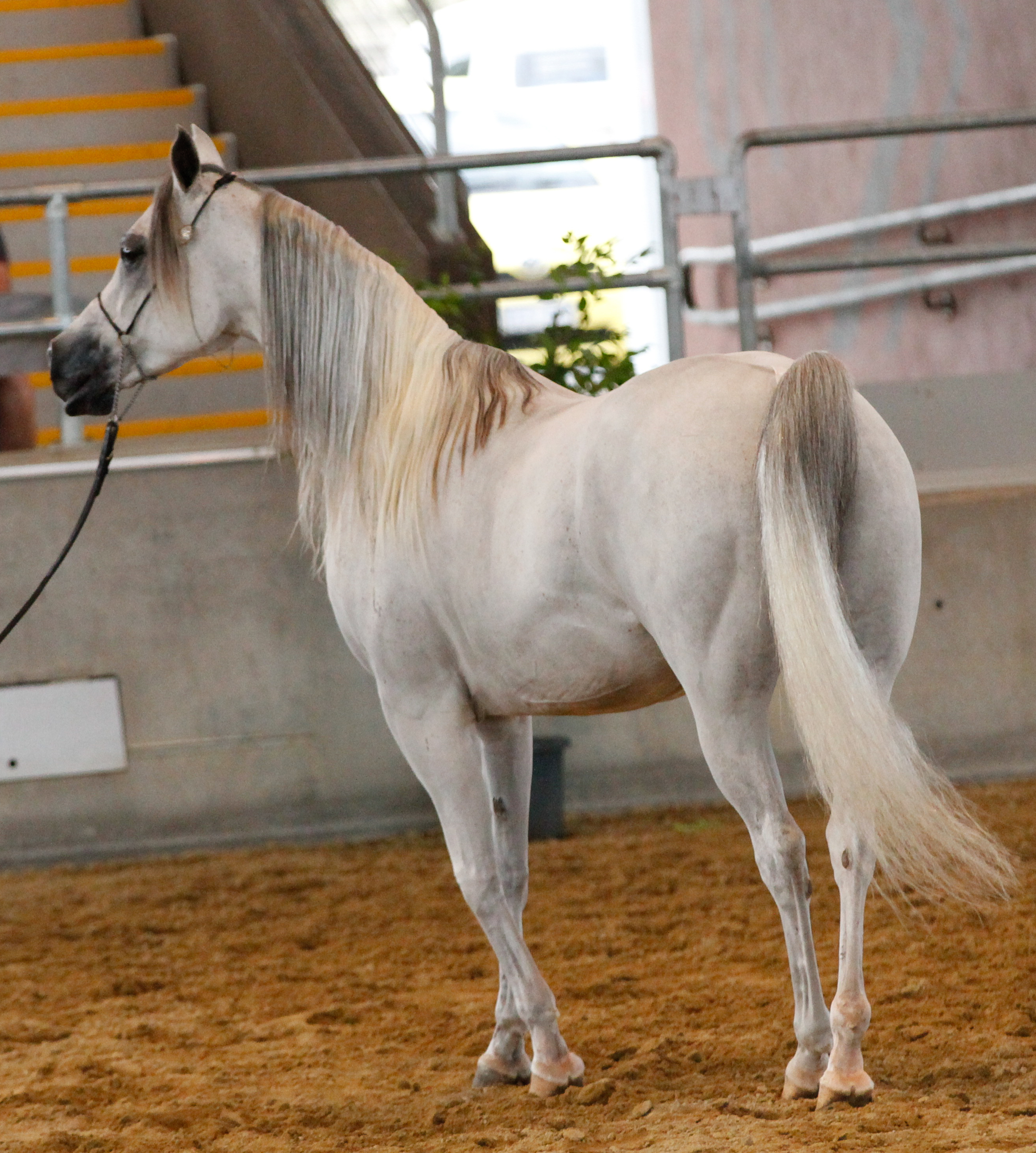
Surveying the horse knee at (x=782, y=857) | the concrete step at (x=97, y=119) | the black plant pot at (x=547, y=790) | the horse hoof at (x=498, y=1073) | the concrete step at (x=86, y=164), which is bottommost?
the black plant pot at (x=547, y=790)

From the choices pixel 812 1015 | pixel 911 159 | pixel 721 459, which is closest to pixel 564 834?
pixel 812 1015

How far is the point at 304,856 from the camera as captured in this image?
4.18 metres

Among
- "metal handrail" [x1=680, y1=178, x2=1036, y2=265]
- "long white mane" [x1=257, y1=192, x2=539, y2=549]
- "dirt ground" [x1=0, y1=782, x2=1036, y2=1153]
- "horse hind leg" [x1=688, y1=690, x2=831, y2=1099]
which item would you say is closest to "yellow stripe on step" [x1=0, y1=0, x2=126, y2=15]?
"metal handrail" [x1=680, y1=178, x2=1036, y2=265]

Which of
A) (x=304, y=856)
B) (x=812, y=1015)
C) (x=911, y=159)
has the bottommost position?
(x=304, y=856)

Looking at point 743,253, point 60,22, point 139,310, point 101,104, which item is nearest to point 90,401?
point 139,310

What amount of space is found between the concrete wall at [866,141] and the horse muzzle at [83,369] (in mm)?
4124

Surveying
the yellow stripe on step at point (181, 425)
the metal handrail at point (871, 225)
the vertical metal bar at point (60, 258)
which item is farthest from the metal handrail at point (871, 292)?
the vertical metal bar at point (60, 258)

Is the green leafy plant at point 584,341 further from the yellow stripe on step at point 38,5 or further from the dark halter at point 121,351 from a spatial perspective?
the yellow stripe on step at point 38,5

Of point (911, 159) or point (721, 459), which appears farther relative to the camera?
point (911, 159)

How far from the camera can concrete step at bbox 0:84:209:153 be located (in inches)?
255

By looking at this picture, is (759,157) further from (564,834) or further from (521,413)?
(521,413)

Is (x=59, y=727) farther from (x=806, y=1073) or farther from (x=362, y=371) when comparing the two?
(x=806, y=1073)

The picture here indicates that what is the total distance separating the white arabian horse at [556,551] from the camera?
1749 mm

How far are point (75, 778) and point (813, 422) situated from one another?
3192 millimetres
